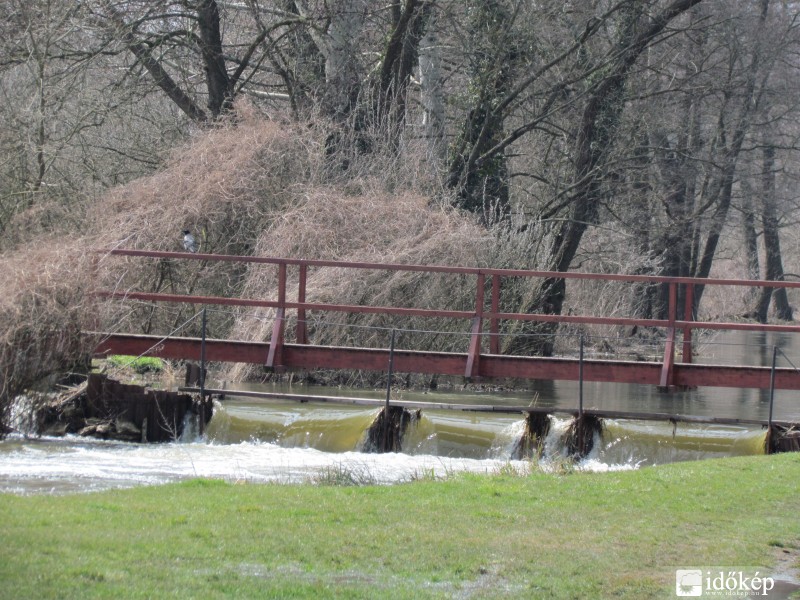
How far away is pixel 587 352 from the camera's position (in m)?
28.3

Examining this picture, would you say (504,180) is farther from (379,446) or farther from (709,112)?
(379,446)

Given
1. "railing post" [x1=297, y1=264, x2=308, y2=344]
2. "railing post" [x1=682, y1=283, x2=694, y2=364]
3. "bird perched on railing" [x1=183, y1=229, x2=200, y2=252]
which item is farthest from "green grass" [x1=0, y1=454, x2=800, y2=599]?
"bird perched on railing" [x1=183, y1=229, x2=200, y2=252]

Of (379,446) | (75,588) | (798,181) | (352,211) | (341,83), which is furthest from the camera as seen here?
(798,181)

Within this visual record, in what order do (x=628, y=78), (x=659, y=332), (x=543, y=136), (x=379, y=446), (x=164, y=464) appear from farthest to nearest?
(x=659, y=332) < (x=543, y=136) < (x=628, y=78) < (x=379, y=446) < (x=164, y=464)

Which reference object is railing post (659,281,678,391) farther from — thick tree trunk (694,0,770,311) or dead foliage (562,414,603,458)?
thick tree trunk (694,0,770,311)

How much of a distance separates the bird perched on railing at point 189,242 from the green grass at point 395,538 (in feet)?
33.8

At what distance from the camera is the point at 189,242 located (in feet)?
64.7

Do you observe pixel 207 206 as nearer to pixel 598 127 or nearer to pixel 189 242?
pixel 189 242

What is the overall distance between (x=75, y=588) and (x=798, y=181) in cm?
3614

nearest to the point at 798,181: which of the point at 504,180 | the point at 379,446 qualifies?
the point at 504,180

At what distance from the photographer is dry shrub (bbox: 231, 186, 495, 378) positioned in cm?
1964

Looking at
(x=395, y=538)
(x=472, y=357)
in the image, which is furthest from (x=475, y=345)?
(x=395, y=538)

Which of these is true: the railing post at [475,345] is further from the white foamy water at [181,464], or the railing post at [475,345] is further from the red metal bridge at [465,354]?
the white foamy water at [181,464]

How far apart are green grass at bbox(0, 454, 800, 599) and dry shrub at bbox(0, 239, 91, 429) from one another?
5.34 m
